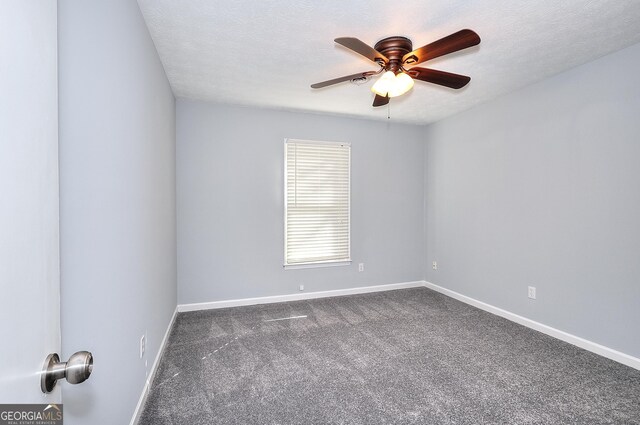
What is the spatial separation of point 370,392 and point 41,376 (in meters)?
2.03

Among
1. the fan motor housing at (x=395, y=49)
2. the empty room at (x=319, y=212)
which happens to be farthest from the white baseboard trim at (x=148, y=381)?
the fan motor housing at (x=395, y=49)

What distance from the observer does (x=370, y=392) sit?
2141mm

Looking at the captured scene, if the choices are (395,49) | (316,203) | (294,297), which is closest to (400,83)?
(395,49)

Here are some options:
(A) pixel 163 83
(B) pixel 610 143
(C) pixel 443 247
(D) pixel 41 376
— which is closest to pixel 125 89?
(A) pixel 163 83

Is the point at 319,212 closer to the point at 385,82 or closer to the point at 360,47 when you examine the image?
the point at 385,82

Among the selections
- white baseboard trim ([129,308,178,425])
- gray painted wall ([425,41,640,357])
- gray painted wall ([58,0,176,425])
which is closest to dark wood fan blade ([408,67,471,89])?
gray painted wall ([425,41,640,357])

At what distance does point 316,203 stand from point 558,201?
9.03ft

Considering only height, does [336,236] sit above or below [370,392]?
above

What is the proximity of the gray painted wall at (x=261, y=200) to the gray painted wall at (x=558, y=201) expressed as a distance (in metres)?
0.84

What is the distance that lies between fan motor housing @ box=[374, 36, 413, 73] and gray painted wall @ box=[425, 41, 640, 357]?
6.16 ft

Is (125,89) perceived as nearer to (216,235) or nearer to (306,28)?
(306,28)

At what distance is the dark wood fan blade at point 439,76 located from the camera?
7.23 ft

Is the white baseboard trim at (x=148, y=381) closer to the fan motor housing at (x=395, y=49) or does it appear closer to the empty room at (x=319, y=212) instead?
the empty room at (x=319, y=212)

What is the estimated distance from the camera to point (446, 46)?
6.17 feet
